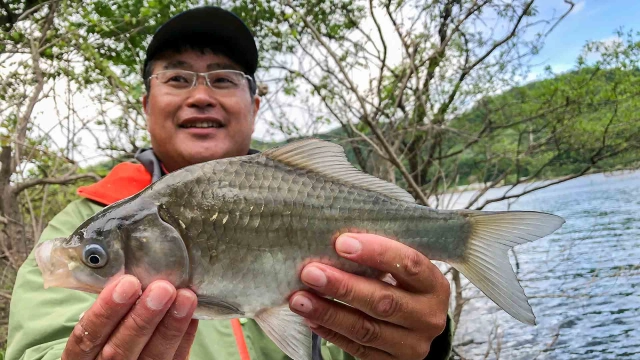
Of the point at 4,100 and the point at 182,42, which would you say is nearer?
the point at 182,42

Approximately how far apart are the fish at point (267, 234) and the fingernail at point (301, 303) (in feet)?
0.11

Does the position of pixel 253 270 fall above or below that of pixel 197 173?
below

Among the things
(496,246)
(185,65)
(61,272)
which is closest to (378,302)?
(496,246)

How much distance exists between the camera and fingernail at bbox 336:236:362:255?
67.3 inches

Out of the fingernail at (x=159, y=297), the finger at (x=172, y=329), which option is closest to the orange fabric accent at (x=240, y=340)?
the finger at (x=172, y=329)

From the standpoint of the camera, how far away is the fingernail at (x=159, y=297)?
1.50 m

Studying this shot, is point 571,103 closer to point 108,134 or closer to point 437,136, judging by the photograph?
point 437,136

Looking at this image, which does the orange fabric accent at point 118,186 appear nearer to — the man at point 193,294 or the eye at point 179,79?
the man at point 193,294

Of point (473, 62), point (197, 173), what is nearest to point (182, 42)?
point (197, 173)

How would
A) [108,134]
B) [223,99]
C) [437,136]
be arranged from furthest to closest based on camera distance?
[437,136]
[108,134]
[223,99]

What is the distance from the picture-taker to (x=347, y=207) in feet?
5.90

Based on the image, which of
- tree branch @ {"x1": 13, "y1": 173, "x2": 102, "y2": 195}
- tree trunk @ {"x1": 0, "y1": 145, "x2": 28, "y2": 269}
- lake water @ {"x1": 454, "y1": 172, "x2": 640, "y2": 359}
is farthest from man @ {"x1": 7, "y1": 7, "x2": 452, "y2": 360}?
lake water @ {"x1": 454, "y1": 172, "x2": 640, "y2": 359}

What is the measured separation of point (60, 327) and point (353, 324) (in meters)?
1.32

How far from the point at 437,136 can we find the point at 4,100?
5.93 meters
